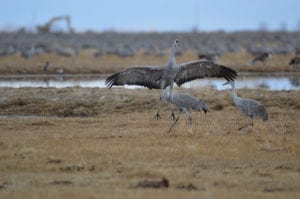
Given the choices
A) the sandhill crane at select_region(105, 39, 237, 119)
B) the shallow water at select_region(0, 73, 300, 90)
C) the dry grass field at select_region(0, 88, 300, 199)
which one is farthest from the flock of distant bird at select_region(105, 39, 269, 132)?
the shallow water at select_region(0, 73, 300, 90)

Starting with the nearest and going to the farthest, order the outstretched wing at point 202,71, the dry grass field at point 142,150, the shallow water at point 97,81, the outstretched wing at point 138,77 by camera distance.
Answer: the dry grass field at point 142,150 → the outstretched wing at point 202,71 → the outstretched wing at point 138,77 → the shallow water at point 97,81

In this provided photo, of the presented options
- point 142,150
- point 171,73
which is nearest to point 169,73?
point 171,73

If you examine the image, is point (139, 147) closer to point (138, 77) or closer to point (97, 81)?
point (138, 77)

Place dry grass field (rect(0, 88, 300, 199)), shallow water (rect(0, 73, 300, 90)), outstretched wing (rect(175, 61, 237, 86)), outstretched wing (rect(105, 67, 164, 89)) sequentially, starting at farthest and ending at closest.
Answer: shallow water (rect(0, 73, 300, 90))
outstretched wing (rect(105, 67, 164, 89))
outstretched wing (rect(175, 61, 237, 86))
dry grass field (rect(0, 88, 300, 199))

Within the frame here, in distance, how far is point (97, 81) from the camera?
87.7 feet

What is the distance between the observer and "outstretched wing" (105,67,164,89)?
1598 cm

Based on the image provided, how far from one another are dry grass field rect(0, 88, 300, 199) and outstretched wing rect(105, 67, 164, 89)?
0.88 meters

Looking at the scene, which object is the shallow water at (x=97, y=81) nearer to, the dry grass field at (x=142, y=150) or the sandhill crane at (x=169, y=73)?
the dry grass field at (x=142, y=150)

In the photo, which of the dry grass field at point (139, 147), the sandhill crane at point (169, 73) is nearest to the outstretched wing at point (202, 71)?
the sandhill crane at point (169, 73)

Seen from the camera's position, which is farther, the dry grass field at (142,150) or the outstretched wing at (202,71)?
the outstretched wing at (202,71)

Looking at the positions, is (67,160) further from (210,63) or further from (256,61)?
(256,61)

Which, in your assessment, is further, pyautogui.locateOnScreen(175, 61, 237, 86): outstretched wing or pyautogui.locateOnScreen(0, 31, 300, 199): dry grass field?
pyautogui.locateOnScreen(175, 61, 237, 86): outstretched wing

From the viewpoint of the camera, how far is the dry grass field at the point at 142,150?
923cm

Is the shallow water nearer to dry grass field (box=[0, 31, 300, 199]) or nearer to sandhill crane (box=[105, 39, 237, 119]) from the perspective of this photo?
dry grass field (box=[0, 31, 300, 199])
